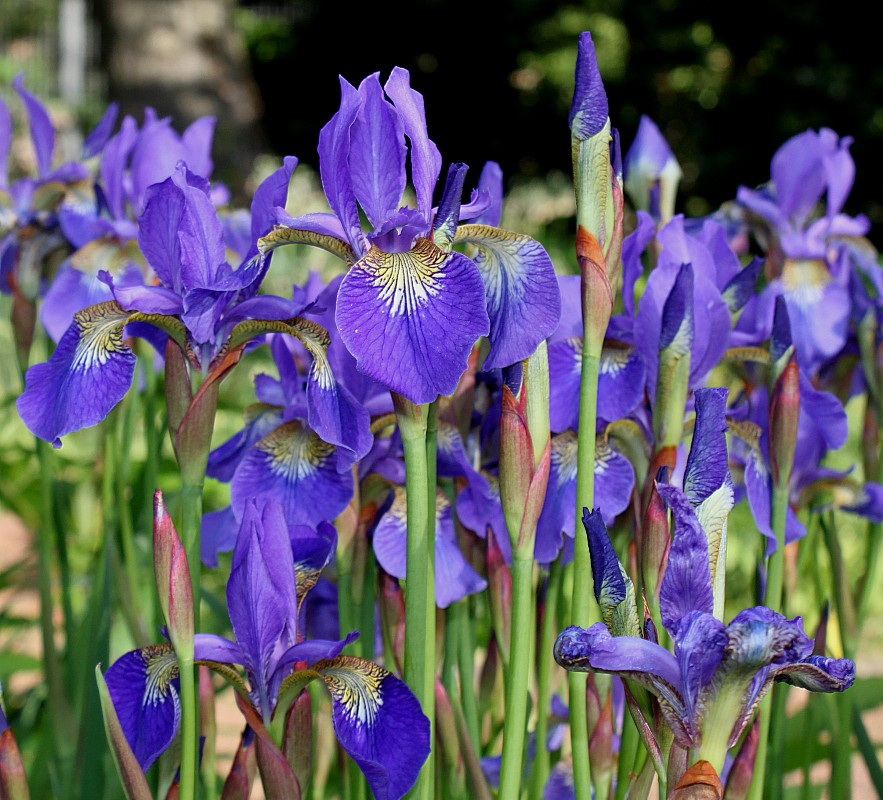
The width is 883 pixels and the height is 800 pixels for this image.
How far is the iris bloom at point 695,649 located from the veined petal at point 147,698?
13.1 inches

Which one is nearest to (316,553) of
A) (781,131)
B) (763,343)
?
(763,343)

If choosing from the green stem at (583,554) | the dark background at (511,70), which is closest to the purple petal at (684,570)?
the green stem at (583,554)

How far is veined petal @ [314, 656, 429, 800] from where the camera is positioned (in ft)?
2.18


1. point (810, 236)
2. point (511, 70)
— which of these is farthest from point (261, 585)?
point (511, 70)

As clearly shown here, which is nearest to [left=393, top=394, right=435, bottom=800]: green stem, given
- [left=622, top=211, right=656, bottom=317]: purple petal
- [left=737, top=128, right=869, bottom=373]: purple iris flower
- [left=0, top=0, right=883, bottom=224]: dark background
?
[left=622, top=211, right=656, bottom=317]: purple petal

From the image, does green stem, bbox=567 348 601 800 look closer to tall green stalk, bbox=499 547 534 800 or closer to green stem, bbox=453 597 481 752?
tall green stalk, bbox=499 547 534 800

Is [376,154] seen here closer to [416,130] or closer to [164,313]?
[416,130]

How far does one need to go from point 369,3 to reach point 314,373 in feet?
36.3

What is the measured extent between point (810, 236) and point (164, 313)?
93 cm

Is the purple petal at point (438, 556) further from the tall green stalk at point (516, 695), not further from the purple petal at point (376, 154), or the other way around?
the purple petal at point (376, 154)

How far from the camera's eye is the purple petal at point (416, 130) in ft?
2.33

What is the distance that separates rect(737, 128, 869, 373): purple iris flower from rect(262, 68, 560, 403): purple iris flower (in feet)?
1.79

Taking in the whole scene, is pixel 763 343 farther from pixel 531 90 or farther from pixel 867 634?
pixel 531 90

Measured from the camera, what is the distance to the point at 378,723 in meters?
0.69
